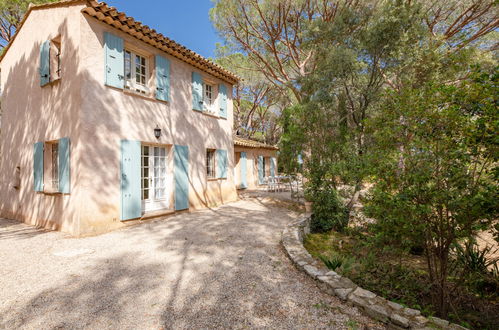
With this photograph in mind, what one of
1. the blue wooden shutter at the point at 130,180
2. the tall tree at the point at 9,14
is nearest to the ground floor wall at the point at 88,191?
the blue wooden shutter at the point at 130,180

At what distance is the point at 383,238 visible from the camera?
3.55m

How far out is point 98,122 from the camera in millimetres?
5680

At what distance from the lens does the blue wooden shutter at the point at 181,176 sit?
7.50 meters

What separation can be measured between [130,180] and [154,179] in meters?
Answer: 1.04

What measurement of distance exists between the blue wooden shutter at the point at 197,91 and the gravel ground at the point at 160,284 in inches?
189

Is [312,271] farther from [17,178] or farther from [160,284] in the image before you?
[17,178]

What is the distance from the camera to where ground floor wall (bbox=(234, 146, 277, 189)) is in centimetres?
1351

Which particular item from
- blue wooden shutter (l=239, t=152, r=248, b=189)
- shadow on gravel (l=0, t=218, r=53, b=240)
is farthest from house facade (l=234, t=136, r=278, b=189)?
shadow on gravel (l=0, t=218, r=53, b=240)

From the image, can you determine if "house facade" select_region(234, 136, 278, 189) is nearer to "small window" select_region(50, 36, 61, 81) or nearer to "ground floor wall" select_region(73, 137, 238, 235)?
"ground floor wall" select_region(73, 137, 238, 235)

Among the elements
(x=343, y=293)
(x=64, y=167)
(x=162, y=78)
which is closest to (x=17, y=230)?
(x=64, y=167)

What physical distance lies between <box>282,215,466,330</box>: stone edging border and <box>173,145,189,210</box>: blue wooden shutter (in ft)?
15.3

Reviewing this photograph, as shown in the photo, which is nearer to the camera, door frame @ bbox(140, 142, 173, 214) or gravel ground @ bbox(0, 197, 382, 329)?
gravel ground @ bbox(0, 197, 382, 329)

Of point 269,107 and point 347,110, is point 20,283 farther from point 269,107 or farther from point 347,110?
point 269,107

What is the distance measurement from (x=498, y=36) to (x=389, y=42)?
7.93 m
